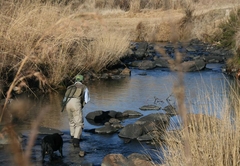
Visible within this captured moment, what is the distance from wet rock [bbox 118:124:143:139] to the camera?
1119 centimetres

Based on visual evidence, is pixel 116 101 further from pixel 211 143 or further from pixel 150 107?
pixel 211 143

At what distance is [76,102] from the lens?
10109 millimetres

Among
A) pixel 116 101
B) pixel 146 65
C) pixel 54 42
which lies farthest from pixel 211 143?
pixel 146 65

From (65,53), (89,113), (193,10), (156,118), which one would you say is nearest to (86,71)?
(65,53)

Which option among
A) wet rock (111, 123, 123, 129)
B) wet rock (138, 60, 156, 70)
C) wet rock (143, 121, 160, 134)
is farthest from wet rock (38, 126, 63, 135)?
wet rock (138, 60, 156, 70)

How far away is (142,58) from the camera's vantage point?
2638 centimetres

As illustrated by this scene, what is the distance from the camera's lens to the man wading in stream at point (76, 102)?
32.9 feet

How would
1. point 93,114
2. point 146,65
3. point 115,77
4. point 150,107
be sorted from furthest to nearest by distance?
point 146,65, point 115,77, point 150,107, point 93,114

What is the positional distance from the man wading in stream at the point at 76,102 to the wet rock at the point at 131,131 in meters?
1.33

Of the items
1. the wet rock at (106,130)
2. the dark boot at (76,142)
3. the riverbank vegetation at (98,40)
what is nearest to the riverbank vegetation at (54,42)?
the riverbank vegetation at (98,40)

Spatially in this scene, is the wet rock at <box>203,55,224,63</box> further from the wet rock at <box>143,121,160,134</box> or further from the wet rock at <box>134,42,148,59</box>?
the wet rock at <box>143,121,160,134</box>

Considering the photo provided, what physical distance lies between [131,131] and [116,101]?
13.9 feet

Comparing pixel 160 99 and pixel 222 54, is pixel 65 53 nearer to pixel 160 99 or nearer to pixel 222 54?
pixel 160 99

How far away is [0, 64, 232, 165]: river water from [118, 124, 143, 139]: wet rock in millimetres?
185
